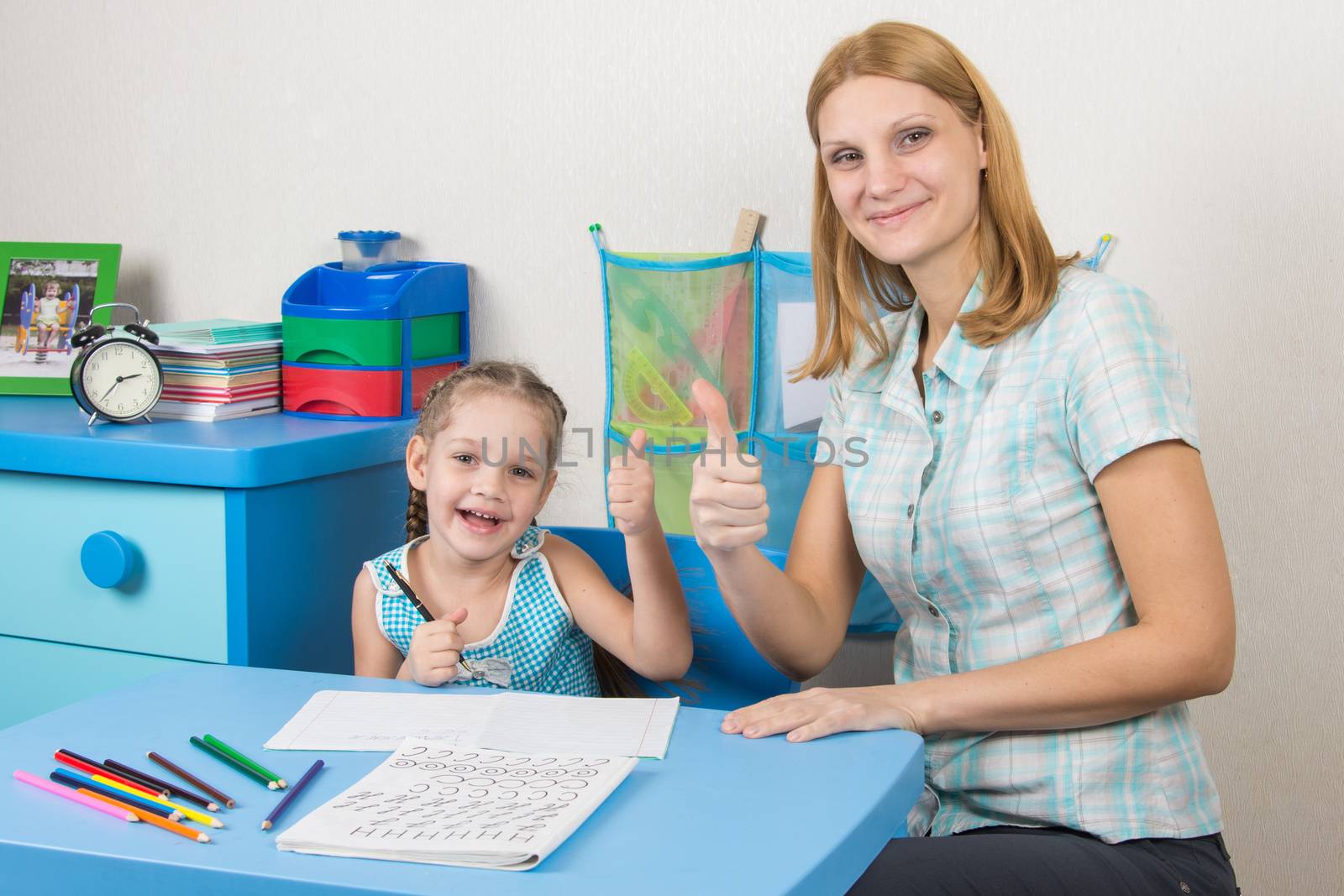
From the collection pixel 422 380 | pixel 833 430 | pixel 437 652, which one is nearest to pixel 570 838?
pixel 437 652

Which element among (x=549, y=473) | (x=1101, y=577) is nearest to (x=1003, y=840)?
(x=1101, y=577)

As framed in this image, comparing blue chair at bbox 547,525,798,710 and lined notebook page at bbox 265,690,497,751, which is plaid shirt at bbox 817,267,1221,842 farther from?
lined notebook page at bbox 265,690,497,751

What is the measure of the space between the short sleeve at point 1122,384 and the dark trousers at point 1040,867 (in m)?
0.33

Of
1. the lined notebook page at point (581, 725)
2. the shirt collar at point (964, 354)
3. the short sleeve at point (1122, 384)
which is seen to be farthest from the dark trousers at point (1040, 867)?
the shirt collar at point (964, 354)

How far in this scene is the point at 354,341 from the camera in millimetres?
1706

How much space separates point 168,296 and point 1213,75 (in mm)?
1634

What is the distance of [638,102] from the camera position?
1.74 meters

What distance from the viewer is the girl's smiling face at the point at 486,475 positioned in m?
1.32

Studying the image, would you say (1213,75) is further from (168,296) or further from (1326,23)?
(168,296)

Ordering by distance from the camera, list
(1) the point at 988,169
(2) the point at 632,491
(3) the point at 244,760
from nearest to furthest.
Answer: (3) the point at 244,760 < (2) the point at 632,491 < (1) the point at 988,169

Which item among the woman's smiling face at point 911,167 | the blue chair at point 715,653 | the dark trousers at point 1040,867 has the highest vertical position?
the woman's smiling face at point 911,167

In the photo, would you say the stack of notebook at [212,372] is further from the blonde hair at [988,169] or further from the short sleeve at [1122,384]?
the short sleeve at [1122,384]

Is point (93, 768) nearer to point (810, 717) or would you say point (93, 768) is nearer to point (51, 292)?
point (810, 717)

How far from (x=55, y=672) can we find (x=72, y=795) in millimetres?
829
